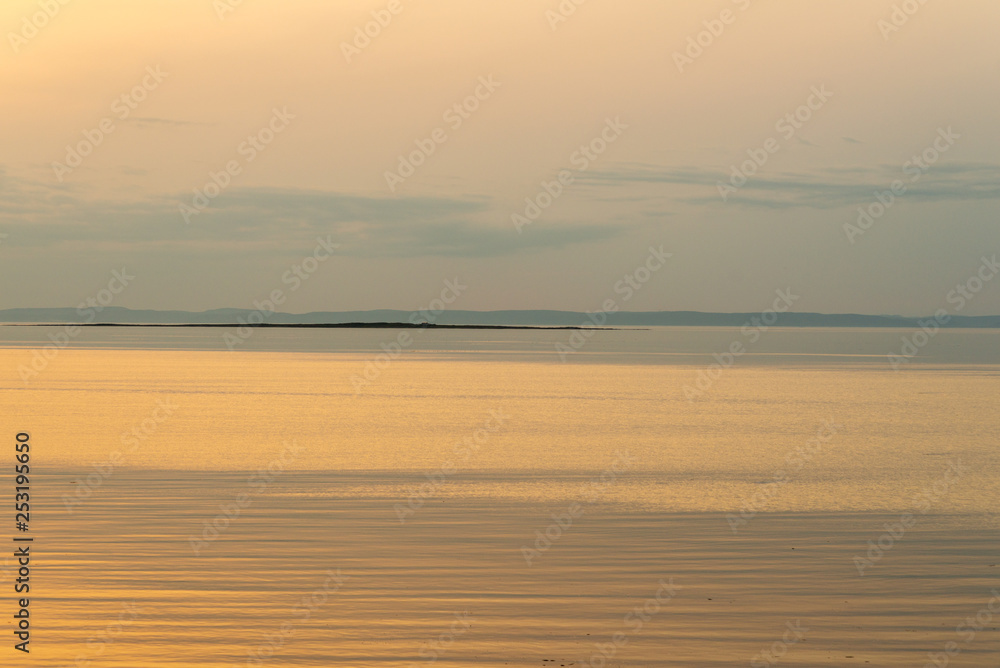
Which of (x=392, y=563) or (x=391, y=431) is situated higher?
(x=391, y=431)

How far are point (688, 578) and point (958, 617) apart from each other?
3142 mm

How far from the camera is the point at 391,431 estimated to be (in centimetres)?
3391

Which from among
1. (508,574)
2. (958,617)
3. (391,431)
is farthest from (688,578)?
(391,431)

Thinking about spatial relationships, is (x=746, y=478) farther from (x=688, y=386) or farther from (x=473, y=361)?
(x=473, y=361)

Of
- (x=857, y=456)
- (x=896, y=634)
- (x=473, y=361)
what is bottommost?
(x=896, y=634)

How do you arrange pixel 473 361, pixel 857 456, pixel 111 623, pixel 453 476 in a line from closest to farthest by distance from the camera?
pixel 111 623 → pixel 453 476 → pixel 857 456 → pixel 473 361

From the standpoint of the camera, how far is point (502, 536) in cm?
1727

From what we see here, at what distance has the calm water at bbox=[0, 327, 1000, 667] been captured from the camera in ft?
38.8

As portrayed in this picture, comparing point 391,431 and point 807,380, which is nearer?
point 391,431

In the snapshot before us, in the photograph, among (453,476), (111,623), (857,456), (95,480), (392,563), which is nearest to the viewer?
(111,623)

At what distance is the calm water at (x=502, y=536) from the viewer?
38.8ft

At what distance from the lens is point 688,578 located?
14570 mm

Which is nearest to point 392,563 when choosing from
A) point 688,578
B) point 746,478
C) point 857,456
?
point 688,578

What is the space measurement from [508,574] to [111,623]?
480 centimetres
